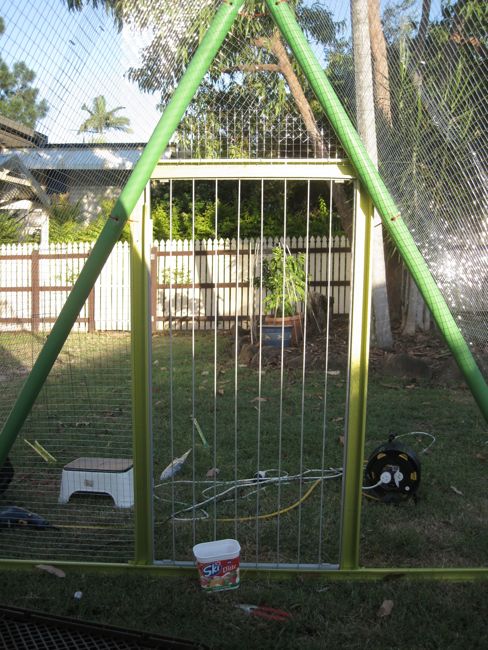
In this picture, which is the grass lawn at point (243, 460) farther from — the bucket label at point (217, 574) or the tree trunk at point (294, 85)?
the tree trunk at point (294, 85)

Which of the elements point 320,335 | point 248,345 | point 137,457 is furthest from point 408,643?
point 320,335

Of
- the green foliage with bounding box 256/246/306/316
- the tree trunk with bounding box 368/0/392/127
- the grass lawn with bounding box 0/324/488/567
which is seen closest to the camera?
the grass lawn with bounding box 0/324/488/567

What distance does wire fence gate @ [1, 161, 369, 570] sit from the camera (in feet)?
10.5

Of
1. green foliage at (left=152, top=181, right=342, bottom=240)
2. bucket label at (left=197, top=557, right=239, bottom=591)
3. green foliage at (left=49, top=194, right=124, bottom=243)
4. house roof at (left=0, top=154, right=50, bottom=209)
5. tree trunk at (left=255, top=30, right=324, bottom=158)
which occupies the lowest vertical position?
bucket label at (left=197, top=557, right=239, bottom=591)

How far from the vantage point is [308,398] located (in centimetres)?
719

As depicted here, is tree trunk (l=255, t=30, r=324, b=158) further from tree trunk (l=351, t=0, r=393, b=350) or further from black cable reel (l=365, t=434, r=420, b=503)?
black cable reel (l=365, t=434, r=420, b=503)

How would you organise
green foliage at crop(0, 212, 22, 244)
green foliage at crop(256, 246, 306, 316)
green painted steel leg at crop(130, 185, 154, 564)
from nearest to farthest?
green painted steel leg at crop(130, 185, 154, 564), green foliage at crop(0, 212, 22, 244), green foliage at crop(256, 246, 306, 316)

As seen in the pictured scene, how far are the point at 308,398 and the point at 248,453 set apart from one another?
207cm

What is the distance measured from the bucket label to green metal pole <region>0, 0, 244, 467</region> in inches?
43.4

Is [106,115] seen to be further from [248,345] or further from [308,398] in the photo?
[248,345]

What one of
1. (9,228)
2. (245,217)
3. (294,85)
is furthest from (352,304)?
(245,217)

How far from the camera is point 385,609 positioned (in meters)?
2.94

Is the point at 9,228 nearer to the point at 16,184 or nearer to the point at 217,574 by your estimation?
the point at 16,184

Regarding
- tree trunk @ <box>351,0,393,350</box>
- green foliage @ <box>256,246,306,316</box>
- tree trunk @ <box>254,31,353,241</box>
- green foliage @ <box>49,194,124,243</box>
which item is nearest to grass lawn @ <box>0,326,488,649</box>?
green foliage @ <box>49,194,124,243</box>
